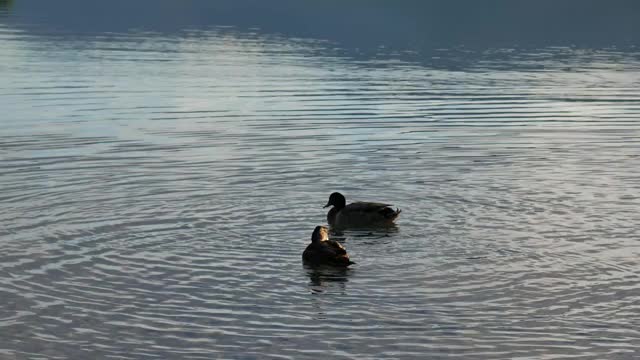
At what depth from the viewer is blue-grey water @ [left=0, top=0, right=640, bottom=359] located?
683 inches

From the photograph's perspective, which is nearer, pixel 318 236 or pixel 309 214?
pixel 318 236

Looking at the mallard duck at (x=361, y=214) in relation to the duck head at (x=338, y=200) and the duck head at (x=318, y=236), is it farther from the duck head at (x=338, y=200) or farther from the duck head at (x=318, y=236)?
the duck head at (x=318, y=236)

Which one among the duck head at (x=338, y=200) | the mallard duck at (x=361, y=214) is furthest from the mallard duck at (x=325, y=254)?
the duck head at (x=338, y=200)

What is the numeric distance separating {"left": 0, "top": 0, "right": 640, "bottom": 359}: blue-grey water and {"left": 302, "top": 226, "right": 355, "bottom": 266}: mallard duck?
0.26 metres

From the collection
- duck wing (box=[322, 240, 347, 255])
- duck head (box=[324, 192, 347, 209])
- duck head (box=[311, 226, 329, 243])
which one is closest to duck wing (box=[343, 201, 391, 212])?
duck head (box=[324, 192, 347, 209])

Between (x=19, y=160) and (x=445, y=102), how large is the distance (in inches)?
800

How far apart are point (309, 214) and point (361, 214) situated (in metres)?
1.17

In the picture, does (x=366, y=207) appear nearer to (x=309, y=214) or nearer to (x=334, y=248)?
(x=309, y=214)

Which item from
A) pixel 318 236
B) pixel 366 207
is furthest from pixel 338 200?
Result: pixel 318 236

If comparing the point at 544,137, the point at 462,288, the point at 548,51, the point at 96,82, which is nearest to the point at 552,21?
the point at 548,51

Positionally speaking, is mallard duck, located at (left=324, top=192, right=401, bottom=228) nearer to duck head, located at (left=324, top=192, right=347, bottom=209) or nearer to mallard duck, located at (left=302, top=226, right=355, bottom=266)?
duck head, located at (left=324, top=192, right=347, bottom=209)

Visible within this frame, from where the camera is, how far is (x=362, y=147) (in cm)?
3456

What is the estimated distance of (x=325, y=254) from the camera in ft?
67.9

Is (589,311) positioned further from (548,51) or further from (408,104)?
(548,51)
